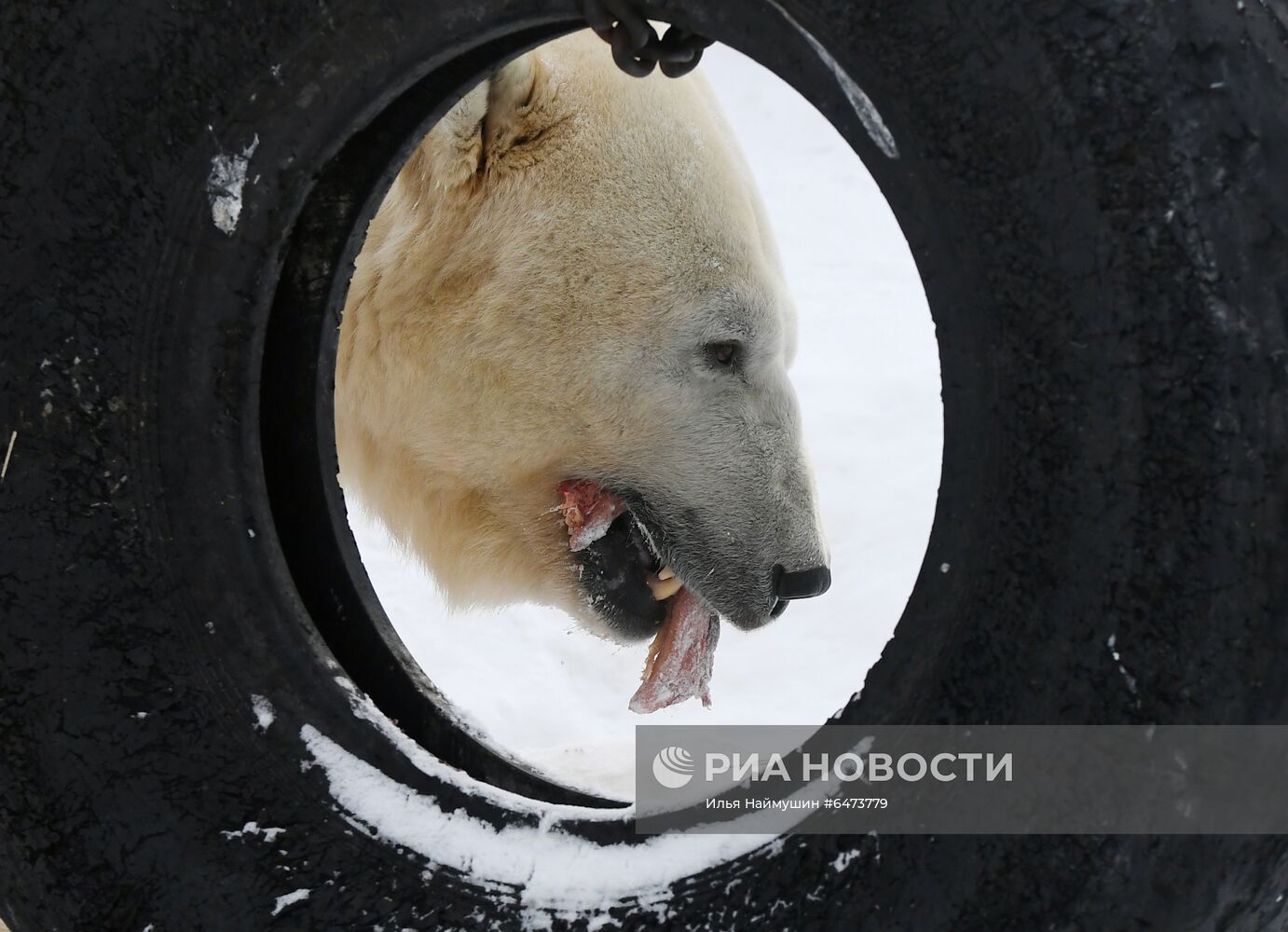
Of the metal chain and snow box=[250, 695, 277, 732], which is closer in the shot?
the metal chain

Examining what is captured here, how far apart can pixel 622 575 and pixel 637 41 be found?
146 cm

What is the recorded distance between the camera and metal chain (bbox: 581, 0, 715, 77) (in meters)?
1.12

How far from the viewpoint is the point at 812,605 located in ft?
13.3

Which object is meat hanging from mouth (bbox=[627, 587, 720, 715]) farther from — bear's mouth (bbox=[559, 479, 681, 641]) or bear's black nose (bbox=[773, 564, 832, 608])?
bear's black nose (bbox=[773, 564, 832, 608])

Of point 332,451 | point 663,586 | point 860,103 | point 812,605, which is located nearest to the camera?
point 860,103

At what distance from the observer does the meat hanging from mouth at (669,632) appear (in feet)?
7.82

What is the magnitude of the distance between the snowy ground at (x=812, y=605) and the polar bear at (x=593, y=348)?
407 millimetres

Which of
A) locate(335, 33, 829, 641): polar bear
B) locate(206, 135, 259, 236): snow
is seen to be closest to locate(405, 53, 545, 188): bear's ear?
locate(335, 33, 829, 641): polar bear

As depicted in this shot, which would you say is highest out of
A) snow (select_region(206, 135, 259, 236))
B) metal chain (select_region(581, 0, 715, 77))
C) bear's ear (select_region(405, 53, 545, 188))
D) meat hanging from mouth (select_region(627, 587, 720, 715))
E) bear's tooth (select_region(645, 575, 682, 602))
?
bear's ear (select_region(405, 53, 545, 188))

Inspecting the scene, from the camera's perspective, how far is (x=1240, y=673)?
1.00m

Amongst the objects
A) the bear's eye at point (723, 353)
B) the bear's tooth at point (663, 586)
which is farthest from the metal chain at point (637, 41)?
the bear's tooth at point (663, 586)

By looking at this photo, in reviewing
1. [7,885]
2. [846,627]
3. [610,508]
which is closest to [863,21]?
[7,885]

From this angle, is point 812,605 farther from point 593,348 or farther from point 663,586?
point 593,348

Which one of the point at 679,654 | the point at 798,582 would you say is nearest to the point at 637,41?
the point at 798,582
